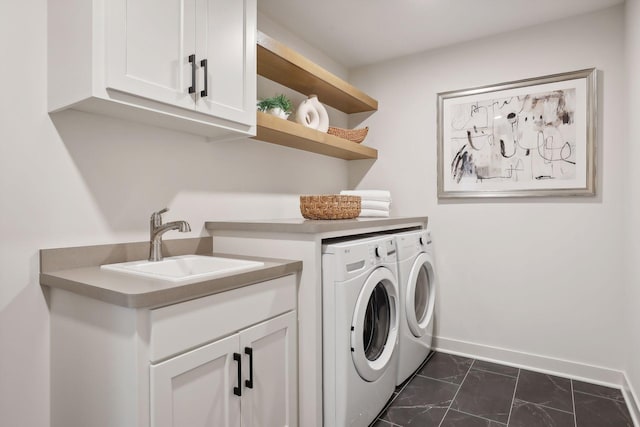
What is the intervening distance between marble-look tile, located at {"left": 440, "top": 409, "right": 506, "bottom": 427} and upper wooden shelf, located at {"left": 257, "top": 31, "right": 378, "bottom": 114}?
213 centimetres

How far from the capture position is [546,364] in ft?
8.16

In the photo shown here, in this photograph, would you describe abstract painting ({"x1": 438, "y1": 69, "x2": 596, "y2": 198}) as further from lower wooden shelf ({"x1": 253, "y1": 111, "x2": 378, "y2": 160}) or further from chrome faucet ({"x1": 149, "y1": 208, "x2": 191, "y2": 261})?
chrome faucet ({"x1": 149, "y1": 208, "x2": 191, "y2": 261})

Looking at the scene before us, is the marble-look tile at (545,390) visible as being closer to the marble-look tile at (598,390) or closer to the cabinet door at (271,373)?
the marble-look tile at (598,390)

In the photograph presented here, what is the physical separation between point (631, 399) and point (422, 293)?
1.24 meters

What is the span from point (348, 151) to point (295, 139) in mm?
591

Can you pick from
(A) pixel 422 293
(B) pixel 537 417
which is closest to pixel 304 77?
(A) pixel 422 293

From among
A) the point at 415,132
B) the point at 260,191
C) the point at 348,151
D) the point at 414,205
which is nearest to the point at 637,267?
the point at 414,205

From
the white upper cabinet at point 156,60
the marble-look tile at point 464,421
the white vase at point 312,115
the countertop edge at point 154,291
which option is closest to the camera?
the countertop edge at point 154,291

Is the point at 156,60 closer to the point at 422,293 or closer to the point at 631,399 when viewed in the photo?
the point at 422,293

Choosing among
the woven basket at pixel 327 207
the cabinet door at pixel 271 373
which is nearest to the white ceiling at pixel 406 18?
the woven basket at pixel 327 207

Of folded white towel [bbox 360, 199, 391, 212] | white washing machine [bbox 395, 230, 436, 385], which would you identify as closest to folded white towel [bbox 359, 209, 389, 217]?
folded white towel [bbox 360, 199, 391, 212]

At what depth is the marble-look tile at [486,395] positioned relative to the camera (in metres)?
1.98

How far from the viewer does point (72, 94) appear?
125 cm

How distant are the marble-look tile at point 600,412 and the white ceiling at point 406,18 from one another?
92.7 inches
